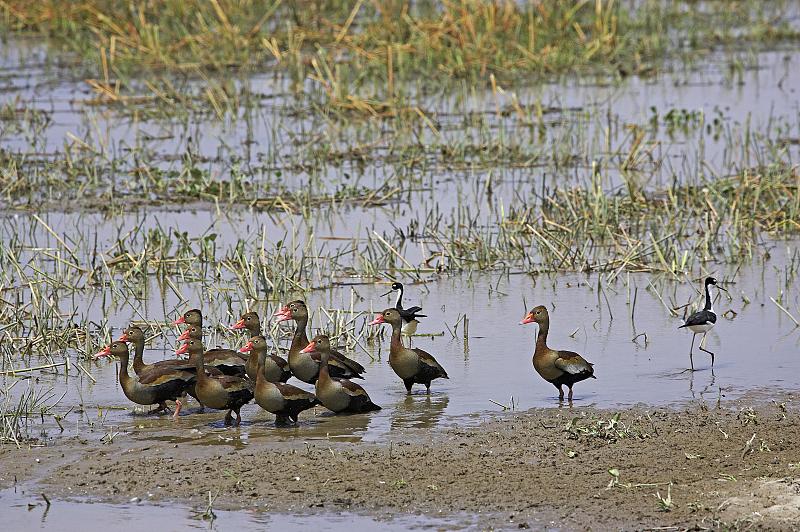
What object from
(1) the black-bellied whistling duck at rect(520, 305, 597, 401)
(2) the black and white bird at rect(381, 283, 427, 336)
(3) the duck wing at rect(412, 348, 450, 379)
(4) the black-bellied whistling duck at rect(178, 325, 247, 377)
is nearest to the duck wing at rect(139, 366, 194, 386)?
(4) the black-bellied whistling duck at rect(178, 325, 247, 377)

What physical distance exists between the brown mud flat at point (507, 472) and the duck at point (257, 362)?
92 centimetres

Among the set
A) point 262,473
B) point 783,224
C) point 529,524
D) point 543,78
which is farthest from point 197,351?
point 543,78

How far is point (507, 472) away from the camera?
276 inches

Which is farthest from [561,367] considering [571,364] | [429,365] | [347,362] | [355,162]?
[355,162]

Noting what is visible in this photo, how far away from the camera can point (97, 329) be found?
9898 millimetres

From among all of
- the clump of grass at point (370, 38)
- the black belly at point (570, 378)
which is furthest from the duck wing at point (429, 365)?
the clump of grass at point (370, 38)

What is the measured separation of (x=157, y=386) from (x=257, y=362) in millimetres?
602

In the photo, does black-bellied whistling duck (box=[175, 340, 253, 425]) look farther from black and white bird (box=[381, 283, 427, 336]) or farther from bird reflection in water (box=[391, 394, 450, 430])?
black and white bird (box=[381, 283, 427, 336])

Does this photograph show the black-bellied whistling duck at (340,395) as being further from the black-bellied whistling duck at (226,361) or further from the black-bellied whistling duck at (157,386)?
the black-bellied whistling duck at (157,386)

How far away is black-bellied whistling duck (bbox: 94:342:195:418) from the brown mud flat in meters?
0.60

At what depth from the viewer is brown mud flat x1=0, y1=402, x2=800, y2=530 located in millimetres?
6434

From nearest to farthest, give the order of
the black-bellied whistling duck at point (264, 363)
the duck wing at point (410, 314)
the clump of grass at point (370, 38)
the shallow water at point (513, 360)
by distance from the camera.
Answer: the shallow water at point (513, 360), the black-bellied whistling duck at point (264, 363), the duck wing at point (410, 314), the clump of grass at point (370, 38)

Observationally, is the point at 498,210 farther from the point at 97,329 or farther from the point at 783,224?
the point at 97,329

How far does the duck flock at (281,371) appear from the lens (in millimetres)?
8172
